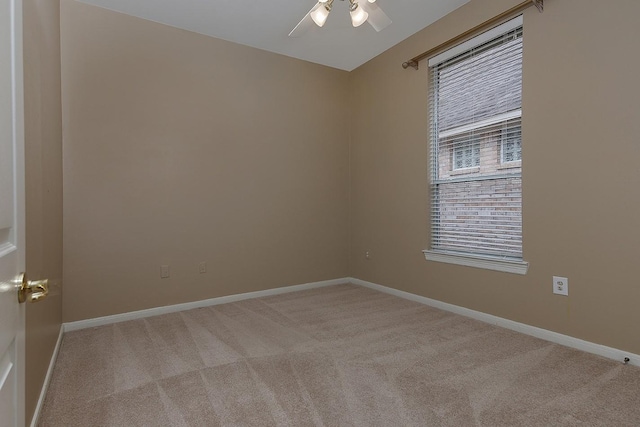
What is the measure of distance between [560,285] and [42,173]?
335cm

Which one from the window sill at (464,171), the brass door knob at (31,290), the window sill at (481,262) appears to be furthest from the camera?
the window sill at (464,171)

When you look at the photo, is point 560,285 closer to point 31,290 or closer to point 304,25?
point 304,25

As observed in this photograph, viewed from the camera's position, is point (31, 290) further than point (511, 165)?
No

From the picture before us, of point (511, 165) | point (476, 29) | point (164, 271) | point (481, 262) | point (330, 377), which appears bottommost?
point (330, 377)

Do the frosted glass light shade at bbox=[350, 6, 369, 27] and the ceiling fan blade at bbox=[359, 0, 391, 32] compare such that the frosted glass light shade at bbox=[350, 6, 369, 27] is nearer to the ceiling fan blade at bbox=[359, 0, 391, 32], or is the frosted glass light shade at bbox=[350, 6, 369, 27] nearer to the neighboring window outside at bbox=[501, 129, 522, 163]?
the ceiling fan blade at bbox=[359, 0, 391, 32]

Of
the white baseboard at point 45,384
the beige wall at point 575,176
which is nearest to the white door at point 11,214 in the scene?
the white baseboard at point 45,384

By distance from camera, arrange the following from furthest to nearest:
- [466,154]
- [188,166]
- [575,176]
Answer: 1. [188,166]
2. [466,154]
3. [575,176]

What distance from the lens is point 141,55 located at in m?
3.07

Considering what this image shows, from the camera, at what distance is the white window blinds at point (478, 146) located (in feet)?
8.73

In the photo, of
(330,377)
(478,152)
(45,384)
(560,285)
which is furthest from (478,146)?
(45,384)

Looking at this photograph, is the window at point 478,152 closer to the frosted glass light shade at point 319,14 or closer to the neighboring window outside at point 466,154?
the neighboring window outside at point 466,154

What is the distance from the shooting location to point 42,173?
6.05 feet

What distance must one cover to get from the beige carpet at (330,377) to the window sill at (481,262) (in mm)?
482

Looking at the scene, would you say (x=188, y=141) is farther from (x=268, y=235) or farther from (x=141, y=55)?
(x=268, y=235)
